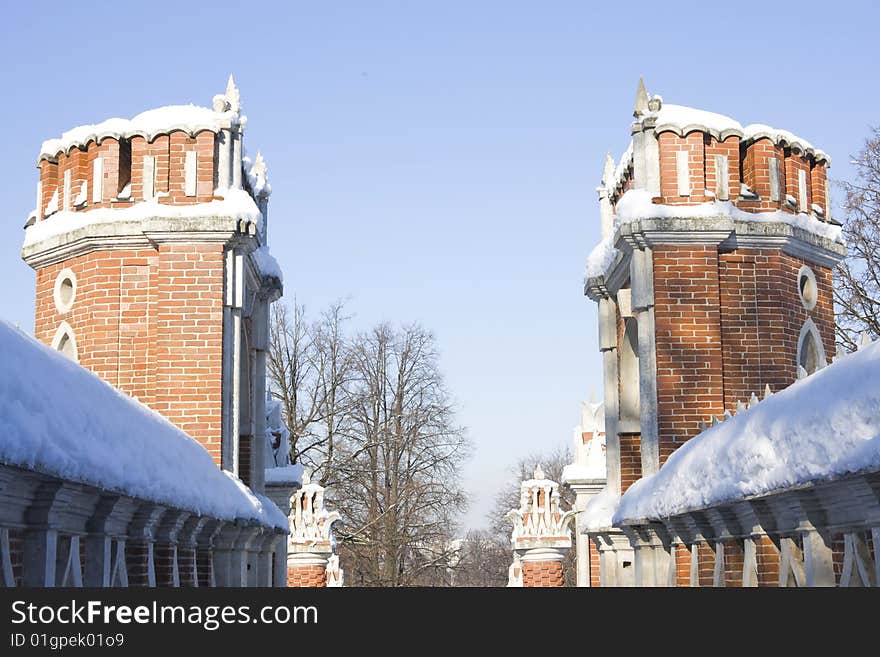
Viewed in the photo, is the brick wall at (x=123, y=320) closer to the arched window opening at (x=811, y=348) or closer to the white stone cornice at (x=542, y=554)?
the arched window opening at (x=811, y=348)

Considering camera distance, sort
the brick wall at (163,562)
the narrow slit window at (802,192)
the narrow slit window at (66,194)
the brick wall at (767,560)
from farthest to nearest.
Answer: the narrow slit window at (802,192), the narrow slit window at (66,194), the brick wall at (163,562), the brick wall at (767,560)

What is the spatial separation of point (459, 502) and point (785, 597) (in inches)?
1331

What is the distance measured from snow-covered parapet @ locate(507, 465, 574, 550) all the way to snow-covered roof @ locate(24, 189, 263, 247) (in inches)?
755

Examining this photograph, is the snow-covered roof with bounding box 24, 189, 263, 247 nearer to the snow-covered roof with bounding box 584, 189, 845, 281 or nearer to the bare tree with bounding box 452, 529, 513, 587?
the snow-covered roof with bounding box 584, 189, 845, 281

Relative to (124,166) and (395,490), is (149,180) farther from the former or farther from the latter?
(395,490)

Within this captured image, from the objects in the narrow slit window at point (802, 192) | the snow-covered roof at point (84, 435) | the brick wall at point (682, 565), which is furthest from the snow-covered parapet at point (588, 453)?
the snow-covered roof at point (84, 435)

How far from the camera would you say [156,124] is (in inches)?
610

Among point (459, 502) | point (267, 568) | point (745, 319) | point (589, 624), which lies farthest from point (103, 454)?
point (459, 502)

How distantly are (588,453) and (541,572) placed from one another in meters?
7.88

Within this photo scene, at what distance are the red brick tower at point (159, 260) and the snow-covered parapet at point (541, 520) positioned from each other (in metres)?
18.6

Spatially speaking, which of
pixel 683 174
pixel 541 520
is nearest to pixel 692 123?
pixel 683 174

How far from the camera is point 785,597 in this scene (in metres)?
5.82

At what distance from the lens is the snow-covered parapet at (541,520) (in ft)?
110

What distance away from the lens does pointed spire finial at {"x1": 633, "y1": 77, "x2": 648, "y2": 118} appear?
15.7 m
